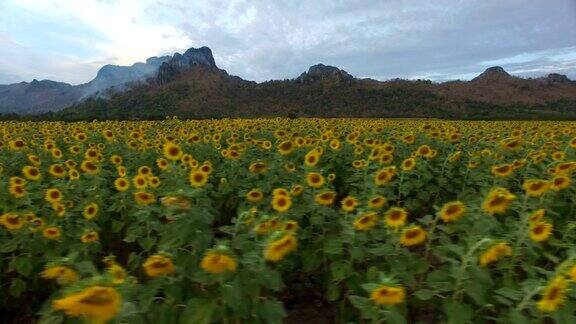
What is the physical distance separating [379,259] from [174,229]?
135cm

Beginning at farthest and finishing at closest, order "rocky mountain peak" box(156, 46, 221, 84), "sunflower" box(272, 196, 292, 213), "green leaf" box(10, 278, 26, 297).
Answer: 1. "rocky mountain peak" box(156, 46, 221, 84)
2. "green leaf" box(10, 278, 26, 297)
3. "sunflower" box(272, 196, 292, 213)

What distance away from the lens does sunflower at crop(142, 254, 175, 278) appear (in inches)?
89.8

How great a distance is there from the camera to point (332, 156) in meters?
6.80

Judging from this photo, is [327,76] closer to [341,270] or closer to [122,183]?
[122,183]

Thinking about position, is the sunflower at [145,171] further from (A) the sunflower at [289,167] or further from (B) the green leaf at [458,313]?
(B) the green leaf at [458,313]

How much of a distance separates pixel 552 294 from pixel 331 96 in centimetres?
6362

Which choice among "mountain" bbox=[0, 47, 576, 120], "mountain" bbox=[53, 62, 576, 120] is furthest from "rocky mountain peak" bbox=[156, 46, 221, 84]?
"mountain" bbox=[53, 62, 576, 120]

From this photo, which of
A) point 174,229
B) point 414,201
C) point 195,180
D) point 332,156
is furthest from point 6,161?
point 414,201

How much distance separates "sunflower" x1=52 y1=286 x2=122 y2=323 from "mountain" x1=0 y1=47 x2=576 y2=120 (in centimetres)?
5045

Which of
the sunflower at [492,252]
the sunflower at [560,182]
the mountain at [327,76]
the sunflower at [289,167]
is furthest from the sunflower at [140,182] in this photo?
the mountain at [327,76]

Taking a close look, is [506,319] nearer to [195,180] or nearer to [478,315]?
[478,315]

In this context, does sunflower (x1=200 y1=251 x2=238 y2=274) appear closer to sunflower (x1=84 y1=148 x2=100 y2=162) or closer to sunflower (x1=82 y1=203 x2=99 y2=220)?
sunflower (x1=82 y1=203 x2=99 y2=220)

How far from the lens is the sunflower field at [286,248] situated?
2.25 metres

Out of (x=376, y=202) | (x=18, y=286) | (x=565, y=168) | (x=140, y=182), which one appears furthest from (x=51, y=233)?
(x=565, y=168)
